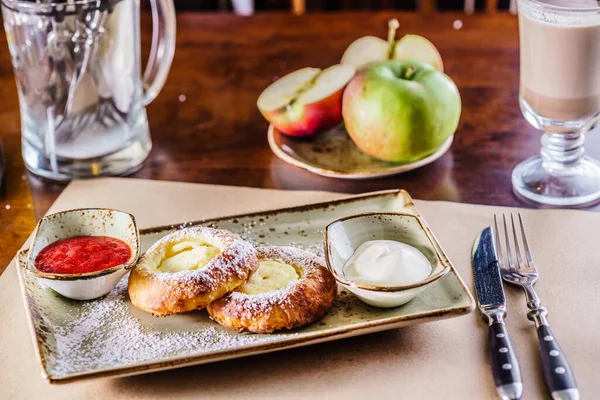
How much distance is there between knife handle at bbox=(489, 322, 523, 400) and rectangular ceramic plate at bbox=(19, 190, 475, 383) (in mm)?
48

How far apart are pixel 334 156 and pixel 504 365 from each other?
23.2 inches

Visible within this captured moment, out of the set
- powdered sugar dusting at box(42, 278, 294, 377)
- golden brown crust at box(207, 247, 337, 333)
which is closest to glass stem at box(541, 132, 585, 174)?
golden brown crust at box(207, 247, 337, 333)

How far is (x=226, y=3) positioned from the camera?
8.52 feet

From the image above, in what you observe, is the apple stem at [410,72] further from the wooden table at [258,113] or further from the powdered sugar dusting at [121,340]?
the powdered sugar dusting at [121,340]

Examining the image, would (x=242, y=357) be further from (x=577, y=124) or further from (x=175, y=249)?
(x=577, y=124)

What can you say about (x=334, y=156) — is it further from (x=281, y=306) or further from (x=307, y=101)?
(x=281, y=306)

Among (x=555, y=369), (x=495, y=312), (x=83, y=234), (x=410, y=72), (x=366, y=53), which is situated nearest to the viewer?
(x=555, y=369)

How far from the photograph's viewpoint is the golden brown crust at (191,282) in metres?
0.91

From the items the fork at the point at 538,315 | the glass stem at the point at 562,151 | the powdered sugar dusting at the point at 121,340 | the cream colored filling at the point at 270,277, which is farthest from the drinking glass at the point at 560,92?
the powdered sugar dusting at the point at 121,340

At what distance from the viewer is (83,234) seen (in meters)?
1.06

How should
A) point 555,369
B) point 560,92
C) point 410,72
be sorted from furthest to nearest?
point 410,72
point 560,92
point 555,369

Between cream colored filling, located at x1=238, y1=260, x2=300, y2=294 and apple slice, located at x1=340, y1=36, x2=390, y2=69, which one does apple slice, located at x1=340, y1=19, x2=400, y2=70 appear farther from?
cream colored filling, located at x1=238, y1=260, x2=300, y2=294

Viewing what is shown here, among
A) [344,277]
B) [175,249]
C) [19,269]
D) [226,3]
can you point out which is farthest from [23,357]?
[226,3]

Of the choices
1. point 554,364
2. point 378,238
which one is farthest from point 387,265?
point 554,364
